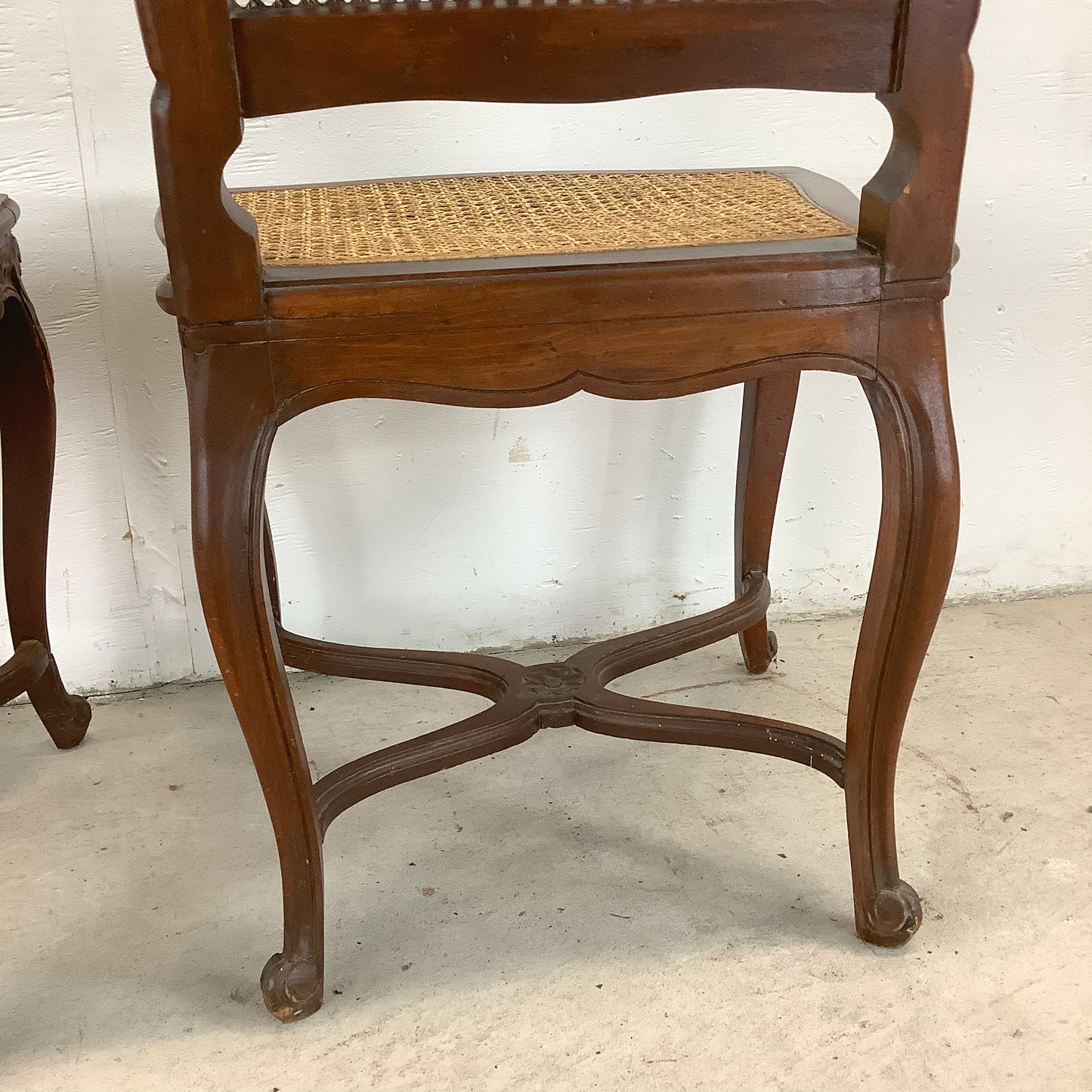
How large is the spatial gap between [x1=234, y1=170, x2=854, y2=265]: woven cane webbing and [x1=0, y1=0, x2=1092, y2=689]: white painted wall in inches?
11.1

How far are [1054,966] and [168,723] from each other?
1101mm

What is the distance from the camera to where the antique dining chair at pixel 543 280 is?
81cm

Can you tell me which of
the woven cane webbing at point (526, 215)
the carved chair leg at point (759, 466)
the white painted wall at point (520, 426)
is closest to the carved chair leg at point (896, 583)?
the woven cane webbing at point (526, 215)

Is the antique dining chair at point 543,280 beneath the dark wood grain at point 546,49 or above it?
beneath

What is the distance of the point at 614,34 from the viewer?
2.67 ft

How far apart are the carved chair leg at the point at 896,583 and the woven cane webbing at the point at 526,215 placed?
0.41ft

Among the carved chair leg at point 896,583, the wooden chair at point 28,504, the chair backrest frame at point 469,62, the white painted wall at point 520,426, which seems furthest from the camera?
the white painted wall at point 520,426

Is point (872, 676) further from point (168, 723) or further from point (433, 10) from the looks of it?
point (168, 723)

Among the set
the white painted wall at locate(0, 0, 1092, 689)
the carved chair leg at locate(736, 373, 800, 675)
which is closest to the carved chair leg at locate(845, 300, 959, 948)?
the carved chair leg at locate(736, 373, 800, 675)

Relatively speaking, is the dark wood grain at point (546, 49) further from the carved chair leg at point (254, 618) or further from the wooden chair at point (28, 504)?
the wooden chair at point (28, 504)

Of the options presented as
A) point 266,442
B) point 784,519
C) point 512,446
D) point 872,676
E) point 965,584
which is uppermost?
point 266,442

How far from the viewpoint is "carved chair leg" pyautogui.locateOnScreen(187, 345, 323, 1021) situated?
89cm

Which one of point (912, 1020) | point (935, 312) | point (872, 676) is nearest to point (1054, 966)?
point (912, 1020)

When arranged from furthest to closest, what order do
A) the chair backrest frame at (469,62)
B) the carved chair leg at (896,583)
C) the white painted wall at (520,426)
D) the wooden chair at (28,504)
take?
the white painted wall at (520,426)
the wooden chair at (28,504)
the carved chair leg at (896,583)
the chair backrest frame at (469,62)
